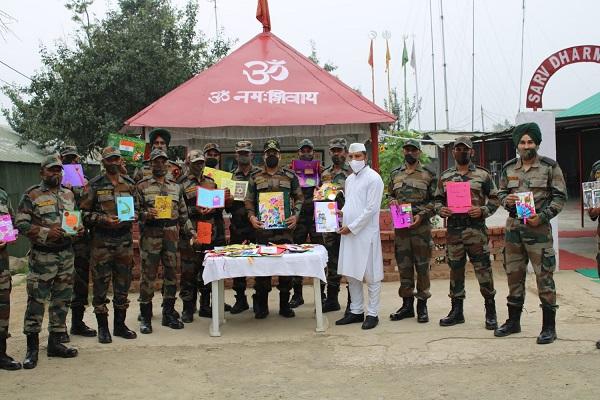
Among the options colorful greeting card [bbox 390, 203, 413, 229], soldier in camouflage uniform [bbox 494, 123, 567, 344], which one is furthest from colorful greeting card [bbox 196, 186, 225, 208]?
soldier in camouflage uniform [bbox 494, 123, 567, 344]

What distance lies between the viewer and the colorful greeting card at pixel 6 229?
17.2 ft

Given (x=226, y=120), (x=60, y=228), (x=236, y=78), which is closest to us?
(x=60, y=228)

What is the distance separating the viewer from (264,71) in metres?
11.0

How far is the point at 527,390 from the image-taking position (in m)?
4.63

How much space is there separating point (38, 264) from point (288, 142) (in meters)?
6.58

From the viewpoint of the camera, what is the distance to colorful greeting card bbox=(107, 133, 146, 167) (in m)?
8.14

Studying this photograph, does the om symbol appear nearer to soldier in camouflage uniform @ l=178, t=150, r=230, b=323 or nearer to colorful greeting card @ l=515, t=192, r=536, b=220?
soldier in camouflage uniform @ l=178, t=150, r=230, b=323

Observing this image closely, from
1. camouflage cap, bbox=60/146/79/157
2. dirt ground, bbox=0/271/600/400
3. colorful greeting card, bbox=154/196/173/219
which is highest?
camouflage cap, bbox=60/146/79/157

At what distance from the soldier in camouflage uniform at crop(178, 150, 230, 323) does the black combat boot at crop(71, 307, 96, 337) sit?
3.68 ft

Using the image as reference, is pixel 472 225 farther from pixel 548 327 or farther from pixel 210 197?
pixel 210 197

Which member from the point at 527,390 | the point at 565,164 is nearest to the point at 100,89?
the point at 527,390

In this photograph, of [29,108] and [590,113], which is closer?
[590,113]

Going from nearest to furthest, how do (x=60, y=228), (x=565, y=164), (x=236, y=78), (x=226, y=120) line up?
(x=60, y=228), (x=226, y=120), (x=236, y=78), (x=565, y=164)

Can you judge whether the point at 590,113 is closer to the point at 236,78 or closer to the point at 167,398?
the point at 236,78
